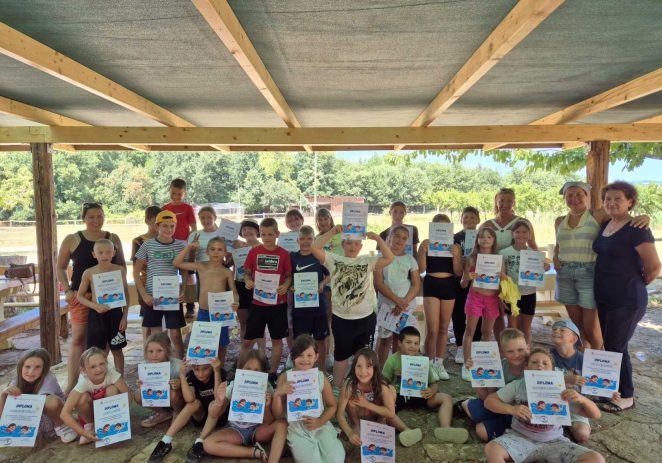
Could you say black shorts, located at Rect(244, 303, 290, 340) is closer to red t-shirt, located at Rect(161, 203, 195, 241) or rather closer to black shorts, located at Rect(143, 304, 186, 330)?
black shorts, located at Rect(143, 304, 186, 330)

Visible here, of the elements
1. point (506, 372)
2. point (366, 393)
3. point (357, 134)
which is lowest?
point (366, 393)

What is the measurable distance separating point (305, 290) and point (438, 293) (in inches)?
51.5

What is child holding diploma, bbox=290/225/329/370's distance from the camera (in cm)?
400

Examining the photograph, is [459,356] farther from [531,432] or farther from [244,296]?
[244,296]

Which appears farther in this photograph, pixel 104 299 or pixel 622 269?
pixel 104 299

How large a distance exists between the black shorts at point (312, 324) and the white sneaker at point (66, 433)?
1948mm

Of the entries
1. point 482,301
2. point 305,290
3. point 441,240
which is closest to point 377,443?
point 305,290

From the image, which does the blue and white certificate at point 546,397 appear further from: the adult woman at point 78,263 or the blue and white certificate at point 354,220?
the adult woman at point 78,263

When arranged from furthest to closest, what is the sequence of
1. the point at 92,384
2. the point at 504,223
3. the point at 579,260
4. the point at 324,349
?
the point at 504,223
the point at 324,349
the point at 579,260
the point at 92,384

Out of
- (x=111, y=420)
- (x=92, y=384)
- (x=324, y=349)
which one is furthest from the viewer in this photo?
(x=324, y=349)

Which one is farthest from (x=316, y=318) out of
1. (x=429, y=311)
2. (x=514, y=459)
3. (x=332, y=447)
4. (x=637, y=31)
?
(x=637, y=31)

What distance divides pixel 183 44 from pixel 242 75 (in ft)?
2.60

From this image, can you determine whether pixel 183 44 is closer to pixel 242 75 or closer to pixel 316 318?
pixel 242 75

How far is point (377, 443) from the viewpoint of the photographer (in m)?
2.77
